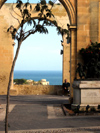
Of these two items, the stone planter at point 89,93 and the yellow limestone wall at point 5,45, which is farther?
the yellow limestone wall at point 5,45

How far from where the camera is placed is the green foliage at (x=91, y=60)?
1324cm

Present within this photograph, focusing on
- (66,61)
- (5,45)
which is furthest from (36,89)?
(5,45)

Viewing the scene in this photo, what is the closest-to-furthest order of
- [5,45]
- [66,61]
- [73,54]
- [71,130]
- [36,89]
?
[71,130] < [73,54] < [5,45] < [66,61] < [36,89]

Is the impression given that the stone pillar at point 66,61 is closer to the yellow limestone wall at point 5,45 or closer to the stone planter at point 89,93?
the yellow limestone wall at point 5,45

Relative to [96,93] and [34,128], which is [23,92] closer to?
[96,93]

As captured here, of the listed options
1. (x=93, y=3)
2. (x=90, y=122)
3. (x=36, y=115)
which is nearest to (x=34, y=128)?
(x=90, y=122)

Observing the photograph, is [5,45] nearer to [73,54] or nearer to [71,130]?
[73,54]

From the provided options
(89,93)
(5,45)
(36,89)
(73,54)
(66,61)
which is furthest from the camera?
(36,89)

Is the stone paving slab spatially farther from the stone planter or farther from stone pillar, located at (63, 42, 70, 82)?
stone pillar, located at (63, 42, 70, 82)

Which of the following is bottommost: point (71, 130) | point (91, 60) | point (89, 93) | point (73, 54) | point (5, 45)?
point (71, 130)

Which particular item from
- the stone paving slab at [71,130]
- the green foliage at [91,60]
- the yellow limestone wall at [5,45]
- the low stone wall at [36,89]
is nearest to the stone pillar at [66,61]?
the low stone wall at [36,89]

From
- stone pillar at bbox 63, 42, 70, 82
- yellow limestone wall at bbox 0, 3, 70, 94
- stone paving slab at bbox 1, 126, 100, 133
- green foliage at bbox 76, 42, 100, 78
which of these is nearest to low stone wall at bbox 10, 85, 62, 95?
stone pillar at bbox 63, 42, 70, 82

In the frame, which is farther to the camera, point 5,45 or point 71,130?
point 5,45

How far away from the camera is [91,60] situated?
45.4ft
